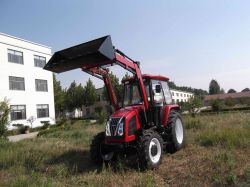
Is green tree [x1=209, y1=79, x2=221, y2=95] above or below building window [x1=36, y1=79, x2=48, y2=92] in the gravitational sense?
above

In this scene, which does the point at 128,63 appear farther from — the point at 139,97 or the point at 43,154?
the point at 43,154

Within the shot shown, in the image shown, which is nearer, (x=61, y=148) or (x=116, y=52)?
(x=116, y=52)

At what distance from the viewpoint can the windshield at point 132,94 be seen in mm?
8680

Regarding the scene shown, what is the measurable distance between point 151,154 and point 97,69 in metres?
2.85

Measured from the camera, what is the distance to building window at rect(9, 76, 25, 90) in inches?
1176

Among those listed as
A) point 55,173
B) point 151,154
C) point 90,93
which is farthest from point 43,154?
point 90,93

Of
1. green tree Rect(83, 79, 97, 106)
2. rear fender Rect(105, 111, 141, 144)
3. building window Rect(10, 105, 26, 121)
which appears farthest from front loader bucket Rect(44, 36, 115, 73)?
green tree Rect(83, 79, 97, 106)

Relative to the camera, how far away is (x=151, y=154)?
7.41 metres

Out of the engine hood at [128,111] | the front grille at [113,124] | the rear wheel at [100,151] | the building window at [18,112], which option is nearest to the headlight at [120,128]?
the front grille at [113,124]

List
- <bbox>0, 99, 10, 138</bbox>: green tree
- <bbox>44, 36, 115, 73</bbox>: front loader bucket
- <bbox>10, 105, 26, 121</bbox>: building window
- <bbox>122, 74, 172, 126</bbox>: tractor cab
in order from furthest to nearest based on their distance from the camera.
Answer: <bbox>10, 105, 26, 121</bbox>: building window → <bbox>0, 99, 10, 138</bbox>: green tree → <bbox>122, 74, 172, 126</bbox>: tractor cab → <bbox>44, 36, 115, 73</bbox>: front loader bucket

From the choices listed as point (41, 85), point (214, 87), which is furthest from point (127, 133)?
point (214, 87)

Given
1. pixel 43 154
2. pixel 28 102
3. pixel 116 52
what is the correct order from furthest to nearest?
1. pixel 28 102
2. pixel 43 154
3. pixel 116 52

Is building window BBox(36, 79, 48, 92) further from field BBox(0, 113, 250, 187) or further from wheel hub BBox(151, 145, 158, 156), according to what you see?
wheel hub BBox(151, 145, 158, 156)

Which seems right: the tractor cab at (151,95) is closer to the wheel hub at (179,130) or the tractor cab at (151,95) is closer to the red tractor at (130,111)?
the red tractor at (130,111)
